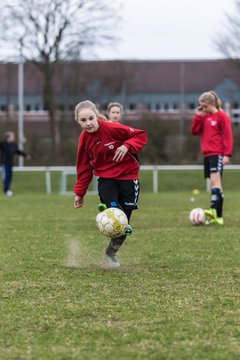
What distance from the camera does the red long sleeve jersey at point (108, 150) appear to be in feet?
21.8

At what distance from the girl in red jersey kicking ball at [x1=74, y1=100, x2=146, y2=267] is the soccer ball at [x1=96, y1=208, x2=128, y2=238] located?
27 centimetres

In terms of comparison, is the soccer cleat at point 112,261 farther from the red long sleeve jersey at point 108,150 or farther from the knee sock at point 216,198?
the knee sock at point 216,198

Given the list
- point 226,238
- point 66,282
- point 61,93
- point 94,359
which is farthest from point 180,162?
point 94,359

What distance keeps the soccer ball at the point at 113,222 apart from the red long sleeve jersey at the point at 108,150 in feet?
1.69

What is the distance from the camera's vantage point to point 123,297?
16.9 ft

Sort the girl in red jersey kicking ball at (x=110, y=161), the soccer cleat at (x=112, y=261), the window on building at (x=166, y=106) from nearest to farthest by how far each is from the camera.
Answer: the girl in red jersey kicking ball at (x=110, y=161), the soccer cleat at (x=112, y=261), the window on building at (x=166, y=106)

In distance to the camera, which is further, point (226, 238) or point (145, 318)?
point (226, 238)

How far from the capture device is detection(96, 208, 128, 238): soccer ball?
245 inches

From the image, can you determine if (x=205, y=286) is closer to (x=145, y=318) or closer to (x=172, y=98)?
(x=145, y=318)

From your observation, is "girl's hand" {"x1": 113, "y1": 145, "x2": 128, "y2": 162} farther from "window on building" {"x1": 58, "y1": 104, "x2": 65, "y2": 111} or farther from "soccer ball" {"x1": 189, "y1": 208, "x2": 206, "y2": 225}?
"window on building" {"x1": 58, "y1": 104, "x2": 65, "y2": 111}

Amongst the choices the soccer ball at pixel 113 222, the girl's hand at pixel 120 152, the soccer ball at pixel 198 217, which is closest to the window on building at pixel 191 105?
the soccer ball at pixel 198 217

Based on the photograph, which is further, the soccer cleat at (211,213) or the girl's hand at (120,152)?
the soccer cleat at (211,213)

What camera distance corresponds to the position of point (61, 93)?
147 ft

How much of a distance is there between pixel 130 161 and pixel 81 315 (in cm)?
247
